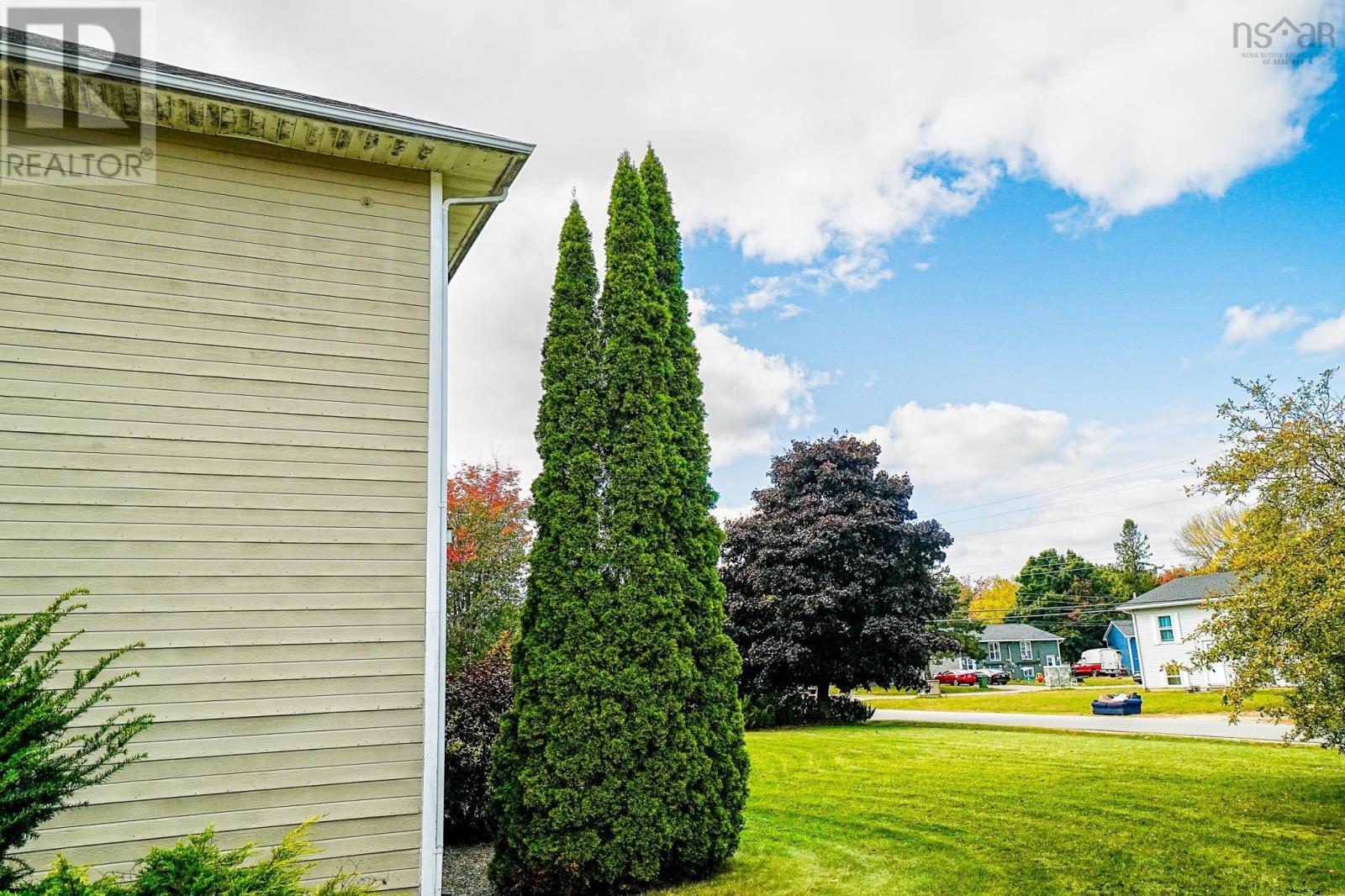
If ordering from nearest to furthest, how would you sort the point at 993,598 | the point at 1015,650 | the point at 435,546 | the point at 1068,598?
the point at 435,546 → the point at 1015,650 → the point at 1068,598 → the point at 993,598

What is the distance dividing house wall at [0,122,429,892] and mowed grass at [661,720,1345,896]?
2.61 metres

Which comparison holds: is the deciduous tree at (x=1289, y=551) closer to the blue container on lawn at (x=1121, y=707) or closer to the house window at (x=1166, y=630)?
the blue container on lawn at (x=1121, y=707)

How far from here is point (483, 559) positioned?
14758mm

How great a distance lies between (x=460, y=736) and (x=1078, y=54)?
1059 centimetres

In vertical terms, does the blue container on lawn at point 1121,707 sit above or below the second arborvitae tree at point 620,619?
below

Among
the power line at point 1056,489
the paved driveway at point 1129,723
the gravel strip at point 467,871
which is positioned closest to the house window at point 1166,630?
the paved driveway at point 1129,723

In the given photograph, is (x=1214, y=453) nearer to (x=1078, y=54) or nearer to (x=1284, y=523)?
(x=1284, y=523)

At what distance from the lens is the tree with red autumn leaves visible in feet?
45.9

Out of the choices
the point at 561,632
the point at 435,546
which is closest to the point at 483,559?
the point at 561,632

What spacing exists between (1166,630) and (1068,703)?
618 centimetres

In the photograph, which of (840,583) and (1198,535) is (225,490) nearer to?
(840,583)

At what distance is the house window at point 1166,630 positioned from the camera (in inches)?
987

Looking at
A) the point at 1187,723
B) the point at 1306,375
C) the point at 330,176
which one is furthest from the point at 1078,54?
the point at 1187,723

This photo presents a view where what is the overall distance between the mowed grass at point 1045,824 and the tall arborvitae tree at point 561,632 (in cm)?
100
